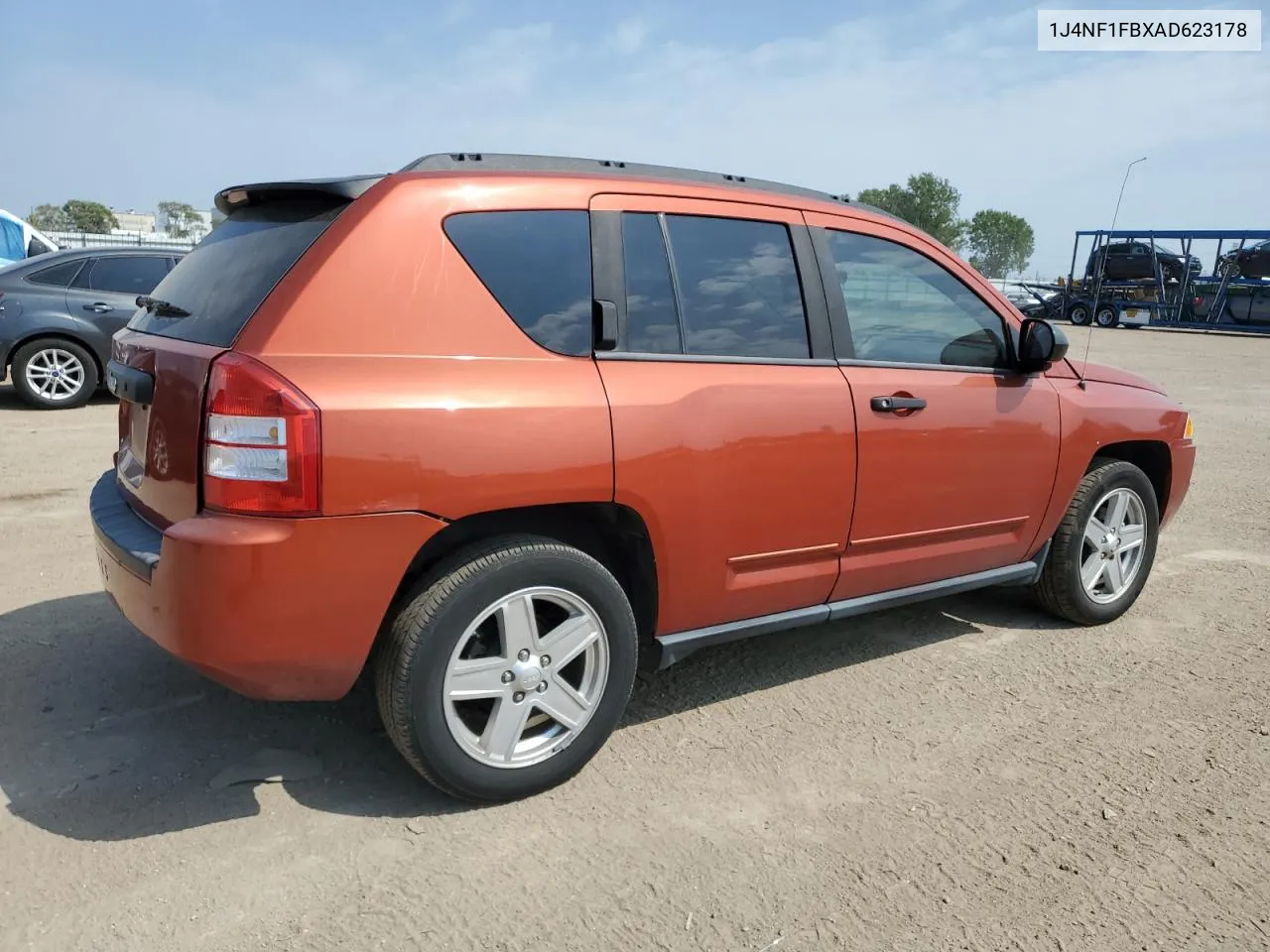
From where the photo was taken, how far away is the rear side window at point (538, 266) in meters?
2.71

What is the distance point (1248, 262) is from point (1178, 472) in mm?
31910

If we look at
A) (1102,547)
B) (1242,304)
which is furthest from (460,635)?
(1242,304)

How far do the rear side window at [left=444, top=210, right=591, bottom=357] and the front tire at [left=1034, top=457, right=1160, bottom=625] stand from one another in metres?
2.52

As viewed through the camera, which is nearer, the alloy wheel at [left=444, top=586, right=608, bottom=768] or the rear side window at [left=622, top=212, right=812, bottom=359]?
the alloy wheel at [left=444, top=586, right=608, bottom=768]

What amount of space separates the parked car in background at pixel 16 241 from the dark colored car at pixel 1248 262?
33.0 m

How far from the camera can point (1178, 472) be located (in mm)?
4609

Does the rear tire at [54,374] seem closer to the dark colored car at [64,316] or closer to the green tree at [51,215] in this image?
the dark colored car at [64,316]

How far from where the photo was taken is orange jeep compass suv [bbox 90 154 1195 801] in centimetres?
242

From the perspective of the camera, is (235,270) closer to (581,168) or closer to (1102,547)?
(581,168)

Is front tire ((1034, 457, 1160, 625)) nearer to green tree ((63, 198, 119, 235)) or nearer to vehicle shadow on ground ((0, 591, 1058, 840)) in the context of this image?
vehicle shadow on ground ((0, 591, 1058, 840))

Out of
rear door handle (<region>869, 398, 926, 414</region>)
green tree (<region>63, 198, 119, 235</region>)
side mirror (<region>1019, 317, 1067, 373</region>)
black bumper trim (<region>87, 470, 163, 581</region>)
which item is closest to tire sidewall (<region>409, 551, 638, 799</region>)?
black bumper trim (<region>87, 470, 163, 581</region>)

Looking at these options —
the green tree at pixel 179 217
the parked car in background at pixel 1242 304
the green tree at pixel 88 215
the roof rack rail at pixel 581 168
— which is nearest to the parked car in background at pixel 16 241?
the roof rack rail at pixel 581 168

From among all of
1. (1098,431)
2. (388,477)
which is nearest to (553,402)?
(388,477)

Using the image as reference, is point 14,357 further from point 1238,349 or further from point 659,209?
point 1238,349
